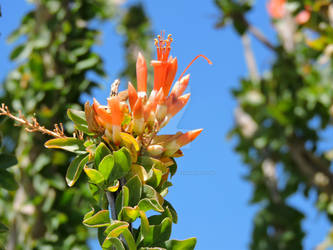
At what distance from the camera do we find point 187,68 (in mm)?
869

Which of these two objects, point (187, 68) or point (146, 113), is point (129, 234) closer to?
point (146, 113)

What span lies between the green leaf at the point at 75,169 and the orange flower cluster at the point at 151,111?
0.22ft

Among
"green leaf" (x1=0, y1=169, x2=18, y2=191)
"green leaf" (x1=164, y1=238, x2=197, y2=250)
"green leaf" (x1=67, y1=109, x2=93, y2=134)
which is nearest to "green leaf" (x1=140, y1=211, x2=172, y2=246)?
"green leaf" (x1=164, y1=238, x2=197, y2=250)

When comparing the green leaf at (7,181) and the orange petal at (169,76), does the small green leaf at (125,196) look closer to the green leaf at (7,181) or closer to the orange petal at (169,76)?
the orange petal at (169,76)

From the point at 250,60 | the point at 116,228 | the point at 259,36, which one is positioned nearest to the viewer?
the point at 116,228

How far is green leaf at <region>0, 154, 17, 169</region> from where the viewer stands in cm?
104

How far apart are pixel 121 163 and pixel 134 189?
0.18ft

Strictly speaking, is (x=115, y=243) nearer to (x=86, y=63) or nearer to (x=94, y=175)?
(x=94, y=175)

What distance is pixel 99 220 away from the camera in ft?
2.46

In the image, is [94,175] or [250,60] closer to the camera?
[94,175]

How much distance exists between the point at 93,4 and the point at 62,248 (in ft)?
6.16

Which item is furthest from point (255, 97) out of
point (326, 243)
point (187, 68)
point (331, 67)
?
point (187, 68)

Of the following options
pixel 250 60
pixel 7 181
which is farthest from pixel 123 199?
pixel 250 60

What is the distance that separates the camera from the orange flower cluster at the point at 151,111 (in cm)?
77
